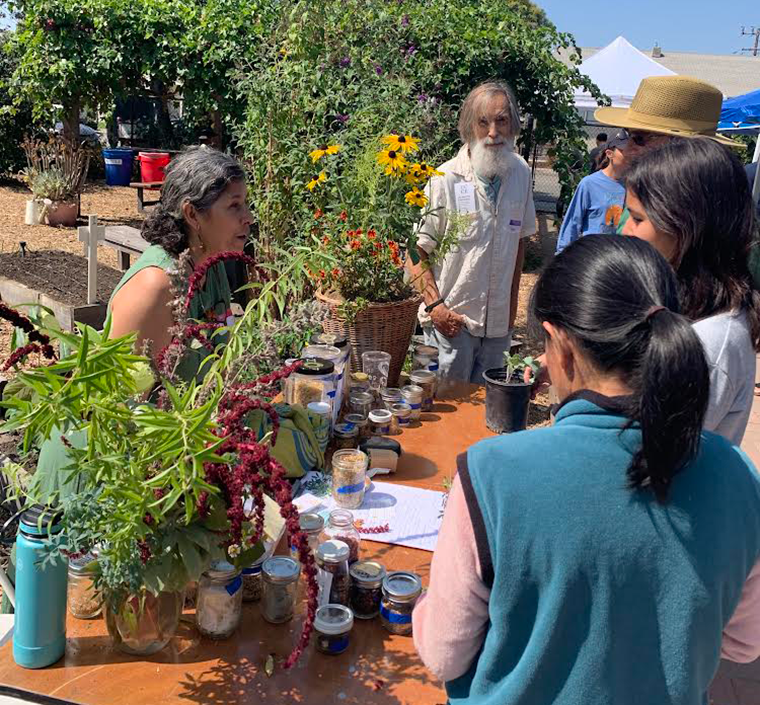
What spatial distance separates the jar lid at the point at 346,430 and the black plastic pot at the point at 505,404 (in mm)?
562

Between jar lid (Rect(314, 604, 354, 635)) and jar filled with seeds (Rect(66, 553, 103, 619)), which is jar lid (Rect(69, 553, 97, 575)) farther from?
jar lid (Rect(314, 604, 354, 635))

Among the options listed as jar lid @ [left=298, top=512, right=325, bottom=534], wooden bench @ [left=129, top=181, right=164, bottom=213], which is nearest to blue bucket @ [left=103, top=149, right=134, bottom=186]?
wooden bench @ [left=129, top=181, right=164, bottom=213]

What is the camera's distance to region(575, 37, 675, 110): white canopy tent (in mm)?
12086

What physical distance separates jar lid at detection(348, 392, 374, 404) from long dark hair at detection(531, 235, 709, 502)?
139 centimetres

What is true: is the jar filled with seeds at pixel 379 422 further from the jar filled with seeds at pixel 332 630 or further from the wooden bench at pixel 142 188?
the wooden bench at pixel 142 188

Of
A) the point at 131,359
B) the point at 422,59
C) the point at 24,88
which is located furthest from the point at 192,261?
the point at 24,88

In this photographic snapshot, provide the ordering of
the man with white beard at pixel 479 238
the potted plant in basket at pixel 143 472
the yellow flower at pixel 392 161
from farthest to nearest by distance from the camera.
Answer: the man with white beard at pixel 479 238
the yellow flower at pixel 392 161
the potted plant in basket at pixel 143 472

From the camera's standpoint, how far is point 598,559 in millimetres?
994

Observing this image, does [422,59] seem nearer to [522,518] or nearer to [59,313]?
[59,313]

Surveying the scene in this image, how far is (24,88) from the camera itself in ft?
32.2

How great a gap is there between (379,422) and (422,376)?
447 millimetres

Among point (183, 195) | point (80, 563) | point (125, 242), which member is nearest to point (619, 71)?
point (125, 242)

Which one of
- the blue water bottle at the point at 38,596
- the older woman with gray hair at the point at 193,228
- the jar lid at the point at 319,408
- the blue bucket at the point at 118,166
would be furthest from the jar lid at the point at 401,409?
the blue bucket at the point at 118,166

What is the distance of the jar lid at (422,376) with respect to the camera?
2855 mm
